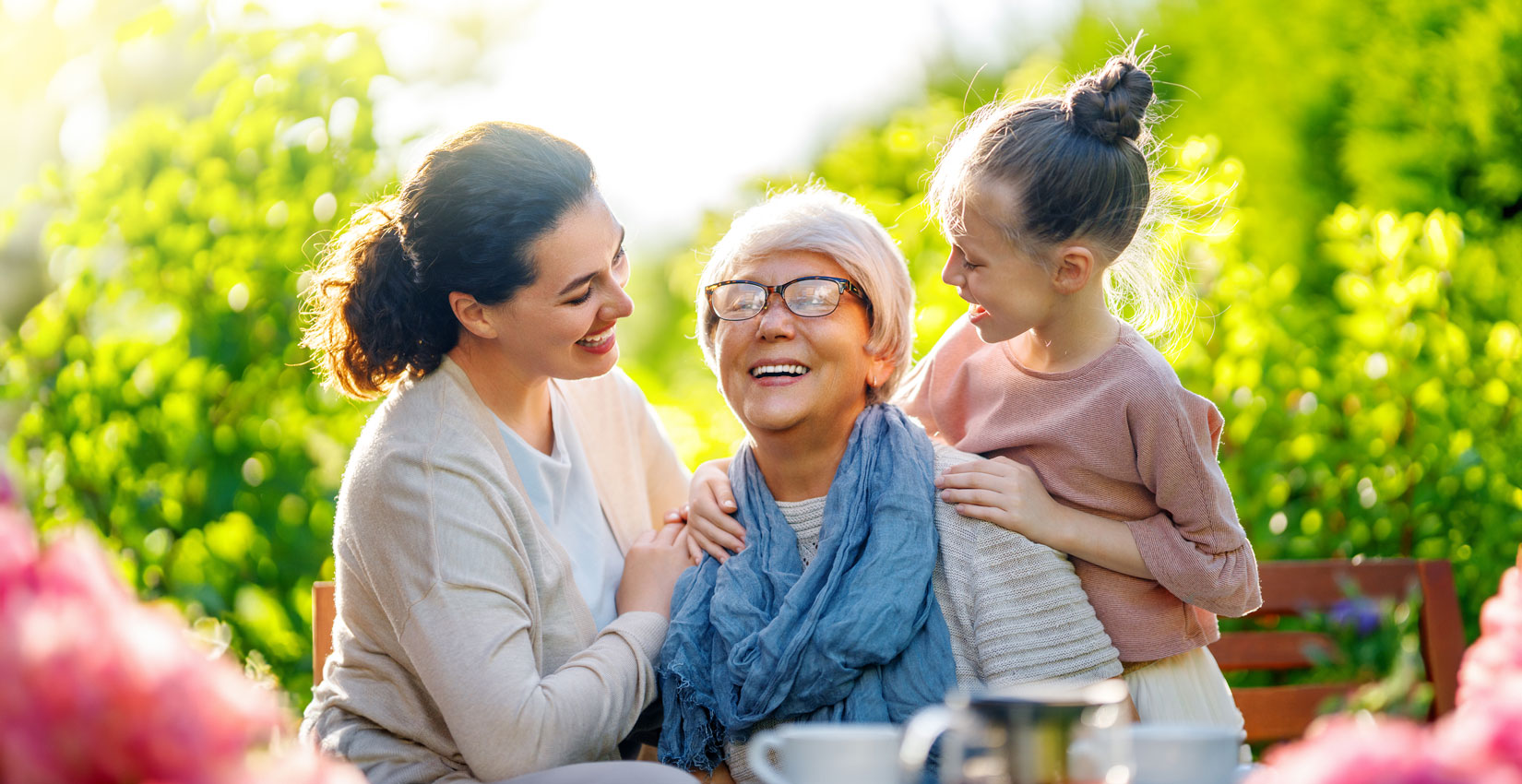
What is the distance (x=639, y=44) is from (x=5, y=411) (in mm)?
8340

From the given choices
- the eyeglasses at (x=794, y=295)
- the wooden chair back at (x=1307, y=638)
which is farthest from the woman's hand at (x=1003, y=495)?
the wooden chair back at (x=1307, y=638)

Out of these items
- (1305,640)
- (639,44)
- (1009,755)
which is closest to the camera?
(1009,755)

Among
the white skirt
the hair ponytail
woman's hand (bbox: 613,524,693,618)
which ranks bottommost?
the white skirt

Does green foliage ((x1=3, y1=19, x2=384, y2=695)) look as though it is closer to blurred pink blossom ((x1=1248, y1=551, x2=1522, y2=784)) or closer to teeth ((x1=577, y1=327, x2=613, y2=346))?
teeth ((x1=577, y1=327, x2=613, y2=346))

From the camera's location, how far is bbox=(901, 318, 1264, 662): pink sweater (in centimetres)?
222

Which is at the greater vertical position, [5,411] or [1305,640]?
[5,411]

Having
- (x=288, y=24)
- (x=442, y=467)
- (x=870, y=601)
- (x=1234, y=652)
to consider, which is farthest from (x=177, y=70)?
(x=1234, y=652)

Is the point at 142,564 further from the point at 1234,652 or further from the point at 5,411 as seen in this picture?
the point at 1234,652

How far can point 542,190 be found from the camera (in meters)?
2.31

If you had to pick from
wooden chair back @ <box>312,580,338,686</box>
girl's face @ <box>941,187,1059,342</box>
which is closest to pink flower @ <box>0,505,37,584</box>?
girl's face @ <box>941,187,1059,342</box>

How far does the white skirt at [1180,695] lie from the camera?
2305 millimetres

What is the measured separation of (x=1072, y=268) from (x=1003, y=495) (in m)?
0.48

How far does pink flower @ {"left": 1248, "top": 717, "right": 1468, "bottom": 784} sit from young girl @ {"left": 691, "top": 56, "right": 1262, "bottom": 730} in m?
1.30

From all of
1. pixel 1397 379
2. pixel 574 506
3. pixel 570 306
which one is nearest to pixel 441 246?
pixel 570 306
